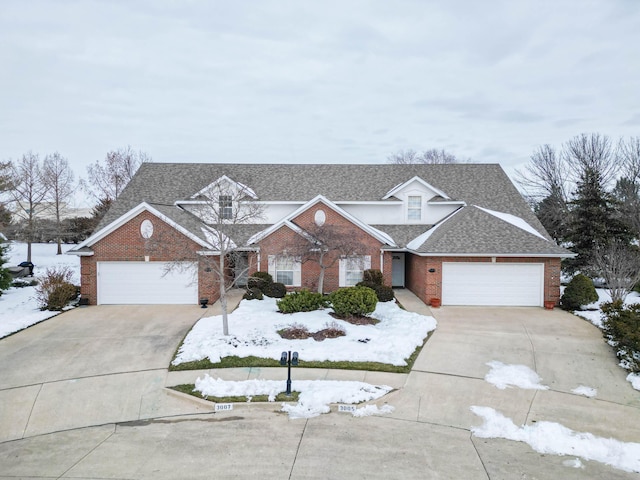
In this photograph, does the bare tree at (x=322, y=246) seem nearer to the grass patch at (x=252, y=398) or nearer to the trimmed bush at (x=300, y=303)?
the trimmed bush at (x=300, y=303)

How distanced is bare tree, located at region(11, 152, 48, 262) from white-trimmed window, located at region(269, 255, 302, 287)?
986 inches

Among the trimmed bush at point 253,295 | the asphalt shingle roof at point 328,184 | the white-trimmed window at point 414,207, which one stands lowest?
the trimmed bush at point 253,295

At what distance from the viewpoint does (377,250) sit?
20781 millimetres

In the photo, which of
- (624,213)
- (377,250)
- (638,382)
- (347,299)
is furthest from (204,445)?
(624,213)

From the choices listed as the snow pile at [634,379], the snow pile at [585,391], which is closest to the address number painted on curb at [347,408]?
the snow pile at [585,391]

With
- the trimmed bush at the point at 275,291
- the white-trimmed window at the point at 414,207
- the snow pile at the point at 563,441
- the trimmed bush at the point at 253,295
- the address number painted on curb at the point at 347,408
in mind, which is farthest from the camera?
the white-trimmed window at the point at 414,207

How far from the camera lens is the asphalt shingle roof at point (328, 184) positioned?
23.4m

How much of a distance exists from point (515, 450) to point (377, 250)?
13668 mm

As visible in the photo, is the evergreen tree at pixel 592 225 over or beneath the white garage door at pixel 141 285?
over

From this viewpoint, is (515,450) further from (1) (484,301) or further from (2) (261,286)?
(2) (261,286)

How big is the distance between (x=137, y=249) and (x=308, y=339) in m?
10.2

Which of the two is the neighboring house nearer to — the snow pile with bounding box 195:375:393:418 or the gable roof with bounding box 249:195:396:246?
the gable roof with bounding box 249:195:396:246

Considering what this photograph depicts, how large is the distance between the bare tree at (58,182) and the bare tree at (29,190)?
125 cm

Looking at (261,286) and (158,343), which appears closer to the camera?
(158,343)
